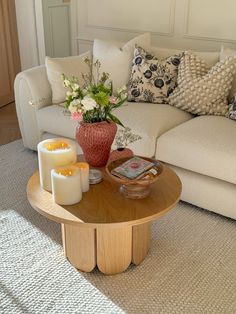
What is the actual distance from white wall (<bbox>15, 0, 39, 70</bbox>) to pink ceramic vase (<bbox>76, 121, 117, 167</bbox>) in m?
2.63

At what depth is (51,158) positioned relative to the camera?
1.83 meters

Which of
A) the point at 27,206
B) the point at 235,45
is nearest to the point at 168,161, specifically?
the point at 27,206

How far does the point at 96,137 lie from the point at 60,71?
121 centimetres

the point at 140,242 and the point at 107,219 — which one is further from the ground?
the point at 107,219

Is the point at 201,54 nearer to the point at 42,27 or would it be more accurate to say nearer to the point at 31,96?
the point at 31,96

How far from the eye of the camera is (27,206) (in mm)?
2467

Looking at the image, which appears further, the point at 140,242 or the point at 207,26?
the point at 207,26

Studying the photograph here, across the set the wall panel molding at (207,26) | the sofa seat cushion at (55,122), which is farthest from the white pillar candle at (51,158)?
the wall panel molding at (207,26)

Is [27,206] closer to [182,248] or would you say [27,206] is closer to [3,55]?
[182,248]

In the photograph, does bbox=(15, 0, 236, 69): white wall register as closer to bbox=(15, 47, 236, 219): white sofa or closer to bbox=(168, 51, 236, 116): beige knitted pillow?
bbox=(168, 51, 236, 116): beige knitted pillow

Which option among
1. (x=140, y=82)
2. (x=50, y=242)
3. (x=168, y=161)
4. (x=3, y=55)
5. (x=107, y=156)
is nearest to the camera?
(x=107, y=156)

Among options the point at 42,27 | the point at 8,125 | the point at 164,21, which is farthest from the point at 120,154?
the point at 42,27

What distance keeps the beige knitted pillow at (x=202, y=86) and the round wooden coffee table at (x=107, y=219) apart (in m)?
0.86

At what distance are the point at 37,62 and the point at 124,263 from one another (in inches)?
117
